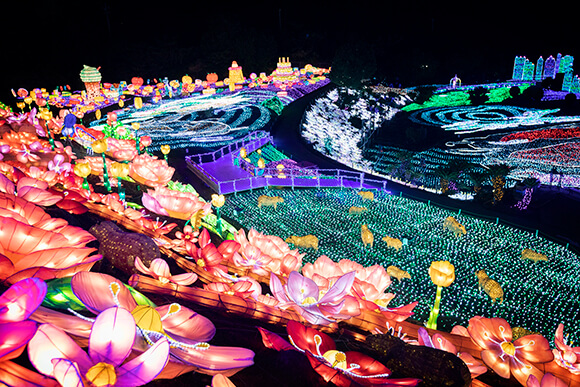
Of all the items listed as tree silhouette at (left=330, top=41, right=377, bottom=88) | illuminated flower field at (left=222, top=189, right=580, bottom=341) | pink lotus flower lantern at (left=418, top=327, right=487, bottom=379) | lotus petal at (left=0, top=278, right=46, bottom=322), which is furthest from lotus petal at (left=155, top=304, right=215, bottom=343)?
tree silhouette at (left=330, top=41, right=377, bottom=88)

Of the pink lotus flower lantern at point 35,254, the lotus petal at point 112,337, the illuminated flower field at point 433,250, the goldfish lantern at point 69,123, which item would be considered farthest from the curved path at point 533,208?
the lotus petal at point 112,337

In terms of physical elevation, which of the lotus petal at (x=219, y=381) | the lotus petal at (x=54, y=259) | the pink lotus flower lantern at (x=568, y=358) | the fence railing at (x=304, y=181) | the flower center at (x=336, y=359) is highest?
the lotus petal at (x=54, y=259)

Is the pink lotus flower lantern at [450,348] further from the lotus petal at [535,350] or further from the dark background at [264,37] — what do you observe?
the dark background at [264,37]

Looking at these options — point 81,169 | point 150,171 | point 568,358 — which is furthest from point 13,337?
point 81,169

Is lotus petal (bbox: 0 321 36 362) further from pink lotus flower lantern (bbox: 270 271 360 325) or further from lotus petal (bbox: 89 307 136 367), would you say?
pink lotus flower lantern (bbox: 270 271 360 325)

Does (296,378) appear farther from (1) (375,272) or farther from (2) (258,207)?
(2) (258,207)

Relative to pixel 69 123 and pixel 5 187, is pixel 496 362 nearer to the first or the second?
pixel 5 187
